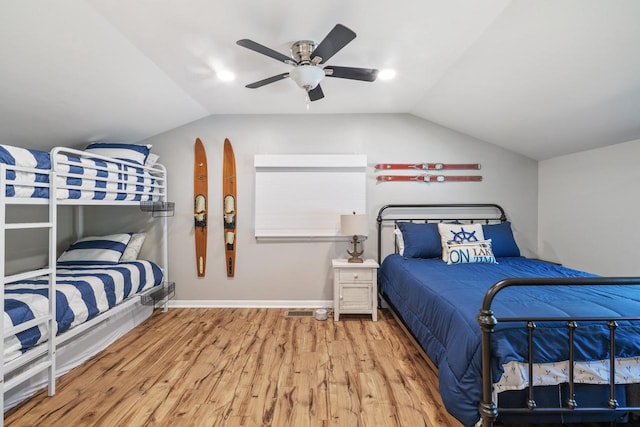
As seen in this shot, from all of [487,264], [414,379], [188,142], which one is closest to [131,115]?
[188,142]

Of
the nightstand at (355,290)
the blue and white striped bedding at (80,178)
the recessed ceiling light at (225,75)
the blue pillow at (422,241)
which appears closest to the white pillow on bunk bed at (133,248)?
the blue and white striped bedding at (80,178)

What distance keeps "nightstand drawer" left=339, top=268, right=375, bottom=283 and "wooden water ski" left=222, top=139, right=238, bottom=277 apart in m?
1.33

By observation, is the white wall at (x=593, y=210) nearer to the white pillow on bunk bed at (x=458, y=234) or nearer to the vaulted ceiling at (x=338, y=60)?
the vaulted ceiling at (x=338, y=60)

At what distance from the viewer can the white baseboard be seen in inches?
131

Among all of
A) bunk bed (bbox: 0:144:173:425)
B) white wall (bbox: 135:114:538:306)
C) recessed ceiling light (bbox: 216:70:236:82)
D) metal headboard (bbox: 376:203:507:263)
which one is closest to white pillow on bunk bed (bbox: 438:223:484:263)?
metal headboard (bbox: 376:203:507:263)

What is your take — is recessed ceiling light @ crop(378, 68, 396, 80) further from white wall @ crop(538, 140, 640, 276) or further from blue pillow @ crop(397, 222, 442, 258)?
white wall @ crop(538, 140, 640, 276)

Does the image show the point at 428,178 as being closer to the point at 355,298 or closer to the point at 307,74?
the point at 355,298

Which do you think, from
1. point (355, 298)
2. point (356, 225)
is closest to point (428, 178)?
point (356, 225)

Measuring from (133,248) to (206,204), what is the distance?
2.97ft

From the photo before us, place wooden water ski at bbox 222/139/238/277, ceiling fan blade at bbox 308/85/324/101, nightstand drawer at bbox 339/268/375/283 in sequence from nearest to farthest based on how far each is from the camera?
ceiling fan blade at bbox 308/85/324/101 → nightstand drawer at bbox 339/268/375/283 → wooden water ski at bbox 222/139/238/277

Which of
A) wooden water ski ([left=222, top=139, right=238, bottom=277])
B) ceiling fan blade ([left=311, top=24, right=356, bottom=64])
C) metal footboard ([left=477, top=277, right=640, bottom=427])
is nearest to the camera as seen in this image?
metal footboard ([left=477, top=277, right=640, bottom=427])

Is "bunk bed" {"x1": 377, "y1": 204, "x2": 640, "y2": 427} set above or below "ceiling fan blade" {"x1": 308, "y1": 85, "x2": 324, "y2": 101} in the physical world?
below

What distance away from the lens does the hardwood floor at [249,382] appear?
160 centimetres

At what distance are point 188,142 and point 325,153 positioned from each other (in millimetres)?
1645
